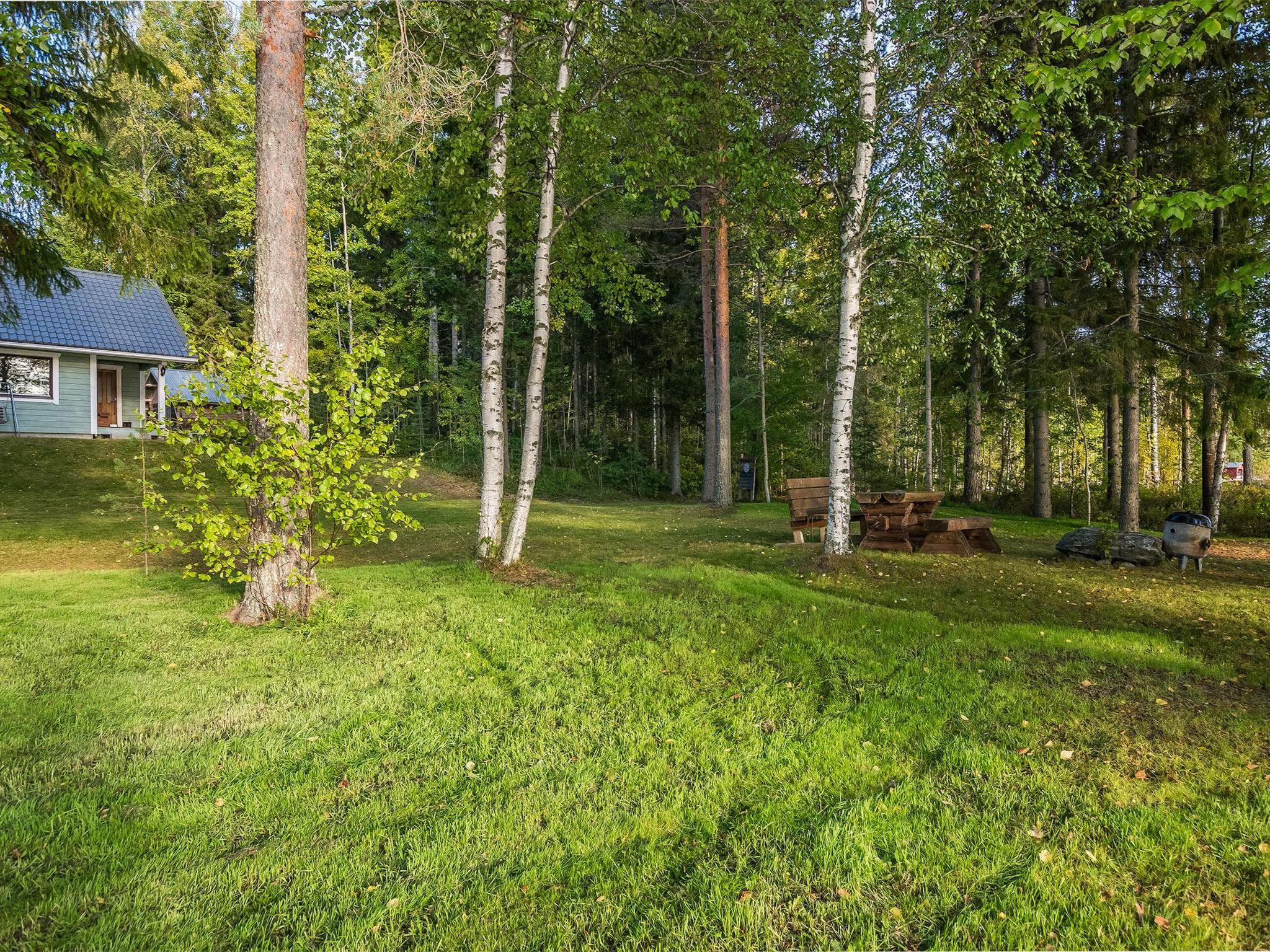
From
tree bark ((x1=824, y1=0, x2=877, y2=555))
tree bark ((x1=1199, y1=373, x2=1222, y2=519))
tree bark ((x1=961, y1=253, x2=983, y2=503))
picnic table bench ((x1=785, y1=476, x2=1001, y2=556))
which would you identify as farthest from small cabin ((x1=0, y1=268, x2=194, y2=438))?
tree bark ((x1=1199, y1=373, x2=1222, y2=519))

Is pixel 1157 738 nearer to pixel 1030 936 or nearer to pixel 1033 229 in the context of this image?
pixel 1030 936

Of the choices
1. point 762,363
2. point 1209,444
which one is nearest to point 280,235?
point 1209,444

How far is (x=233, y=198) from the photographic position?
20203 millimetres

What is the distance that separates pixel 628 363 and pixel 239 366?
19.6 m

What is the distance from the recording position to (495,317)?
7.72m

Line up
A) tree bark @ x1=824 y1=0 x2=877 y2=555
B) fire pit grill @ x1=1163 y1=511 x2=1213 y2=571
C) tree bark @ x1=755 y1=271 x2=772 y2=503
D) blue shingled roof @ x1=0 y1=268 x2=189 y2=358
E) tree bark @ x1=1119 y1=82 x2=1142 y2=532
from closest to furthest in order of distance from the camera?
tree bark @ x1=824 y1=0 x2=877 y2=555 < fire pit grill @ x1=1163 y1=511 x2=1213 y2=571 < tree bark @ x1=1119 y1=82 x2=1142 y2=532 < blue shingled roof @ x1=0 y1=268 x2=189 y2=358 < tree bark @ x1=755 y1=271 x2=772 y2=503

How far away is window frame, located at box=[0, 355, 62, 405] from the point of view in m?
17.4

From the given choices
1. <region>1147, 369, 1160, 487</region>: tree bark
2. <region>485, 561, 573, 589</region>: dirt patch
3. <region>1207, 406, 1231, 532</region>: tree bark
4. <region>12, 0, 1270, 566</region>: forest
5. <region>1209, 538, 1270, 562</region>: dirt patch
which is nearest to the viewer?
<region>12, 0, 1270, 566</region>: forest

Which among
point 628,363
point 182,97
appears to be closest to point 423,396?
point 628,363

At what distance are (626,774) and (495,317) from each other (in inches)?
231

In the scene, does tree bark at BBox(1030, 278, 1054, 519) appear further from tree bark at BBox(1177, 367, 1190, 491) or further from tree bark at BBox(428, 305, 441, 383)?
tree bark at BBox(428, 305, 441, 383)

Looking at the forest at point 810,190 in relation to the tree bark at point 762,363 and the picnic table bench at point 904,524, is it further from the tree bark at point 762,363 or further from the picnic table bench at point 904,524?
the picnic table bench at point 904,524

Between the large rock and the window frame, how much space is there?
24.4m

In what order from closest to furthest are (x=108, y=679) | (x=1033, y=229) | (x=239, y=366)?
(x=108, y=679), (x=239, y=366), (x=1033, y=229)
